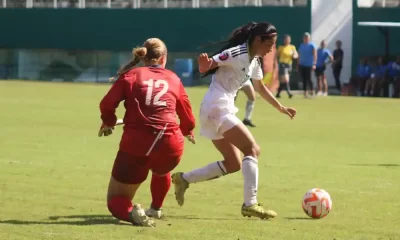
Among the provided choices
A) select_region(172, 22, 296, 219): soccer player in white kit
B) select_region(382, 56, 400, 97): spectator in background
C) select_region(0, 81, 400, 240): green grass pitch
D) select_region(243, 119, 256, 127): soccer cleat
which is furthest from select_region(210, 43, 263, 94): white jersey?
select_region(382, 56, 400, 97): spectator in background

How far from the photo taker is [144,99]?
9148 millimetres

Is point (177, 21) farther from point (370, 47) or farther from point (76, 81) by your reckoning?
point (370, 47)

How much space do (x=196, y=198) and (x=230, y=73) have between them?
178 centimetres

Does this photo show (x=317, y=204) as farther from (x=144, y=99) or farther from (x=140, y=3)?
(x=140, y=3)

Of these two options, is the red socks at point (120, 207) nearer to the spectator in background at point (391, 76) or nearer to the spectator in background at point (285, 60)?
the spectator in background at point (285, 60)

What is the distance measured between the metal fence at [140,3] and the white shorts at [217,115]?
3278 centimetres

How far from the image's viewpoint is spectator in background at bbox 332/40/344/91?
3944 centimetres

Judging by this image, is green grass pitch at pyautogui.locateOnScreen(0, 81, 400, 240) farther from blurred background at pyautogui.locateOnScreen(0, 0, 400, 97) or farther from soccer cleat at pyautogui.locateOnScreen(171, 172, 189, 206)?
blurred background at pyautogui.locateOnScreen(0, 0, 400, 97)

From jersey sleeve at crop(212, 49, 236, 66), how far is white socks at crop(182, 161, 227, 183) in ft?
3.55

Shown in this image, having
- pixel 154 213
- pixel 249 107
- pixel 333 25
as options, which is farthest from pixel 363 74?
pixel 154 213

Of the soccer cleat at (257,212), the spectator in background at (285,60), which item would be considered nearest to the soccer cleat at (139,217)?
the soccer cleat at (257,212)

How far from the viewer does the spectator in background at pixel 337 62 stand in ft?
129

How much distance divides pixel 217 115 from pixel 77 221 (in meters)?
1.77

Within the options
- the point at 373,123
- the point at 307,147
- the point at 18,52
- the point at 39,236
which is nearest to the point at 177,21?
the point at 18,52
